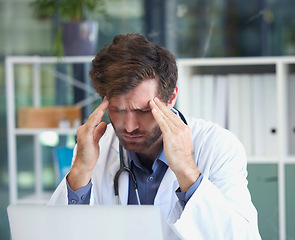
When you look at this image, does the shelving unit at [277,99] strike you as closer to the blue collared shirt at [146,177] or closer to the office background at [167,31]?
the office background at [167,31]

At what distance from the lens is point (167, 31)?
3.70 metres

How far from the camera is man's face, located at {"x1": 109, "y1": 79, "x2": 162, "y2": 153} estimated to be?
1.41 m

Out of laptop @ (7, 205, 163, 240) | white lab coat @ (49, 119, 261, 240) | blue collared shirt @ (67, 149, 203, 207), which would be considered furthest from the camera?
blue collared shirt @ (67, 149, 203, 207)

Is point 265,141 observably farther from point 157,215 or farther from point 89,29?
Result: point 157,215

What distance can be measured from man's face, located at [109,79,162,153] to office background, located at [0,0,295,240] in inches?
79.0

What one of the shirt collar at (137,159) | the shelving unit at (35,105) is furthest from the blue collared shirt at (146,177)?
the shelving unit at (35,105)

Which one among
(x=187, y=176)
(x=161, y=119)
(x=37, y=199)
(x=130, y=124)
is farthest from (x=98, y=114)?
(x=37, y=199)

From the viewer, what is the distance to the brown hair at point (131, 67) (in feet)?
4.62

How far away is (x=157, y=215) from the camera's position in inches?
36.9

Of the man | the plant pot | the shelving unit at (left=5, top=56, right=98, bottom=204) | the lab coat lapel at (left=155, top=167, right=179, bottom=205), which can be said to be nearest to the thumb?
the man

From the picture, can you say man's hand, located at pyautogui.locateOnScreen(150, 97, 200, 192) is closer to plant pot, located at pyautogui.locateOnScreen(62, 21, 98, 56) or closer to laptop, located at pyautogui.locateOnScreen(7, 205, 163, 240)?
laptop, located at pyautogui.locateOnScreen(7, 205, 163, 240)

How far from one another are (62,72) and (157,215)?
9.85ft

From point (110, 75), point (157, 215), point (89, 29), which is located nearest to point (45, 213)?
point (157, 215)

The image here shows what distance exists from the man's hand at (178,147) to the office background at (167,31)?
6.99 ft
